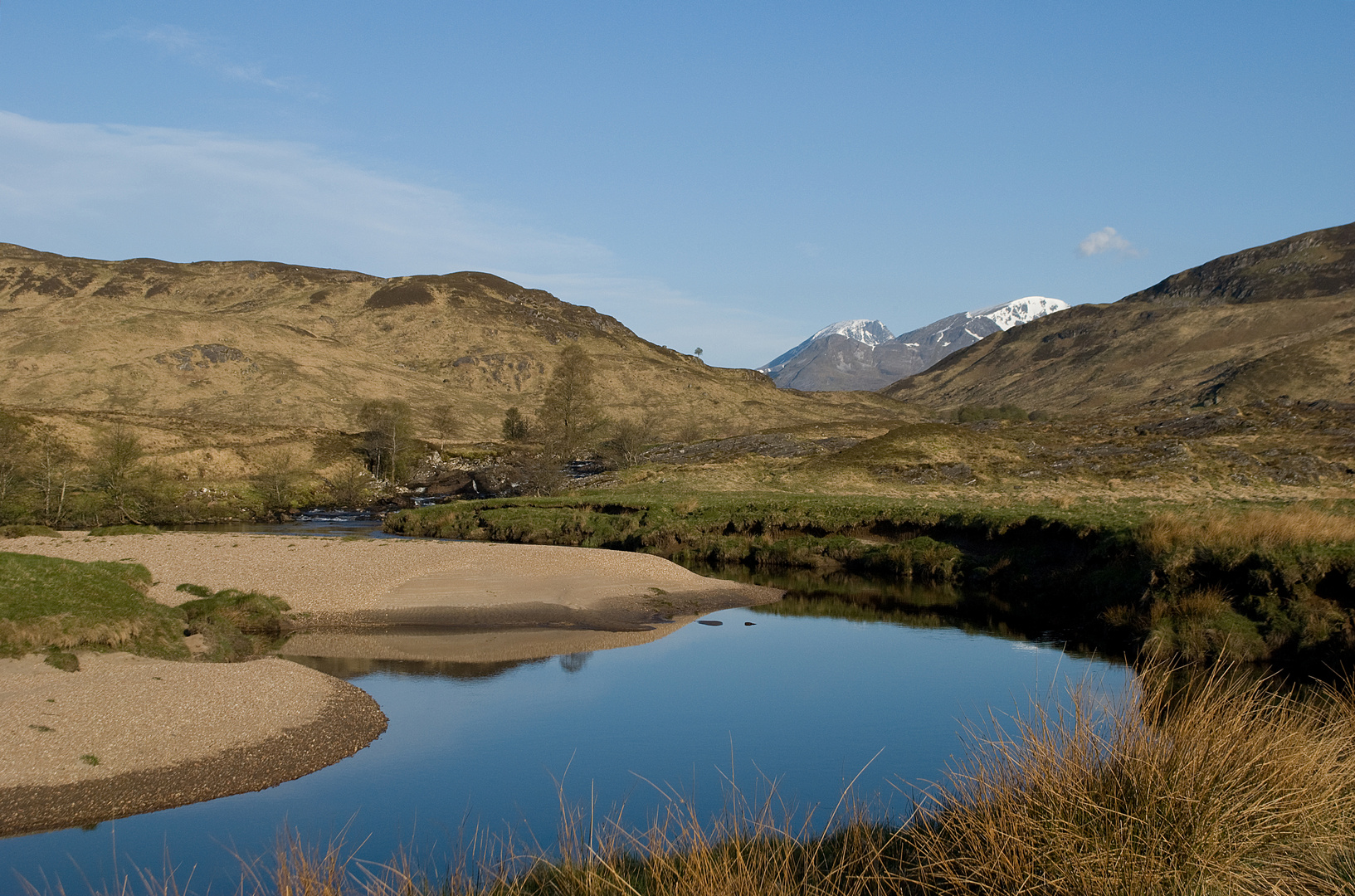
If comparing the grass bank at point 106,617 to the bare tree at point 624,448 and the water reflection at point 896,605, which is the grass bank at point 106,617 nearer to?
the water reflection at point 896,605

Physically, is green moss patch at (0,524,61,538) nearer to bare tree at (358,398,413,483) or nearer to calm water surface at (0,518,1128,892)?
calm water surface at (0,518,1128,892)

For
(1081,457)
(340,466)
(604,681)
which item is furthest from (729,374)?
(604,681)

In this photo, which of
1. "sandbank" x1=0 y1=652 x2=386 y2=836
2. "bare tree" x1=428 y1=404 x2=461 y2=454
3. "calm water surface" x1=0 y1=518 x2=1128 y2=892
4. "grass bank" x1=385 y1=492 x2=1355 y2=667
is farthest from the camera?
"bare tree" x1=428 y1=404 x2=461 y2=454

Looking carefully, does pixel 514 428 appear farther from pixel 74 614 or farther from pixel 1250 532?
pixel 1250 532

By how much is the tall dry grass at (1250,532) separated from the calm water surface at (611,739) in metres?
5.14

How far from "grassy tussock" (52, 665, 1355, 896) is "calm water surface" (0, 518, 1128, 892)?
2207mm

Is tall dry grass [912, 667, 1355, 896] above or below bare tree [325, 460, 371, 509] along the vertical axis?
above

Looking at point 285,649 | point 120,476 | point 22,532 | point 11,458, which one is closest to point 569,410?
point 120,476

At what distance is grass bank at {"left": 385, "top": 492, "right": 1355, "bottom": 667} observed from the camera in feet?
66.5

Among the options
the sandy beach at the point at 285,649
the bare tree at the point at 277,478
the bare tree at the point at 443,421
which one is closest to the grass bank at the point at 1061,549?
the sandy beach at the point at 285,649

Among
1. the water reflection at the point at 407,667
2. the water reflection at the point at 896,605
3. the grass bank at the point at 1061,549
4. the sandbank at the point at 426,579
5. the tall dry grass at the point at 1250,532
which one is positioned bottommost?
the water reflection at the point at 407,667

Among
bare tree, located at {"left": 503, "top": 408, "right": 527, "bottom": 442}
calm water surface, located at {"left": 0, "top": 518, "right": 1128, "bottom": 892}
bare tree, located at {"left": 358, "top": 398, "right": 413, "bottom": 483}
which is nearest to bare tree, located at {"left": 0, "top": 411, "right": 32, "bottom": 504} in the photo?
bare tree, located at {"left": 358, "top": 398, "right": 413, "bottom": 483}

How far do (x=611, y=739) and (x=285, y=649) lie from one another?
12.2 m

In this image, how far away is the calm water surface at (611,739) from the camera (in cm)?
1227
